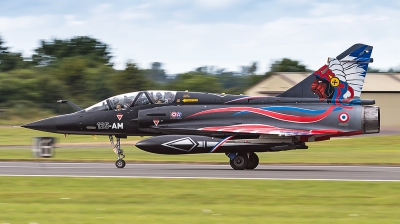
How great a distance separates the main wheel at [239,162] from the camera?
23234mm

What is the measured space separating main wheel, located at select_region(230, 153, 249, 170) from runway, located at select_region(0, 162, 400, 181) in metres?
0.25

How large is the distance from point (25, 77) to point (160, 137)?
61226 mm

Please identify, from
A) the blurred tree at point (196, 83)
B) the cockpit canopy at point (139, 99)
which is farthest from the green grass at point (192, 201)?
the blurred tree at point (196, 83)

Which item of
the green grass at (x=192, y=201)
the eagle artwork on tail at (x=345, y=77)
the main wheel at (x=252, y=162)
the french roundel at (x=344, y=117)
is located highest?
the eagle artwork on tail at (x=345, y=77)

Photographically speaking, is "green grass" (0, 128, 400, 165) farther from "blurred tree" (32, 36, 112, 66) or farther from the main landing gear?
"blurred tree" (32, 36, 112, 66)

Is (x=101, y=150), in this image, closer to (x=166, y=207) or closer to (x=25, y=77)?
(x=166, y=207)

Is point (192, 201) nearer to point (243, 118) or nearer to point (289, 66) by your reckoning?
point (243, 118)

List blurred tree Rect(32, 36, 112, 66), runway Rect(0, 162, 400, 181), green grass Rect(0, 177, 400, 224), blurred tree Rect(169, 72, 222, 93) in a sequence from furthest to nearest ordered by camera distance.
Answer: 1. blurred tree Rect(32, 36, 112, 66)
2. blurred tree Rect(169, 72, 222, 93)
3. runway Rect(0, 162, 400, 181)
4. green grass Rect(0, 177, 400, 224)

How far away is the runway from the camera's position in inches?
792

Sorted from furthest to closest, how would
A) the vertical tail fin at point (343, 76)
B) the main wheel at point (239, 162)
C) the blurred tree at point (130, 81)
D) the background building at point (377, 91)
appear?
the blurred tree at point (130, 81) < the background building at point (377, 91) < the vertical tail fin at point (343, 76) < the main wheel at point (239, 162)

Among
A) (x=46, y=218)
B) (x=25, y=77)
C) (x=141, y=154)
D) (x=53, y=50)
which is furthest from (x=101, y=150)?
(x=53, y=50)

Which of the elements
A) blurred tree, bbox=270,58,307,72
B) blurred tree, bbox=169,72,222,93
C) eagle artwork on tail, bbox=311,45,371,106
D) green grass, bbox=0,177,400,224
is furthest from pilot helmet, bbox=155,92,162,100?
blurred tree, bbox=270,58,307,72

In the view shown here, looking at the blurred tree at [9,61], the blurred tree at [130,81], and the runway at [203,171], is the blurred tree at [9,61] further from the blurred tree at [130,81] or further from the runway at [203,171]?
the runway at [203,171]

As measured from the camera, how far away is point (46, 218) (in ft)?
40.2
